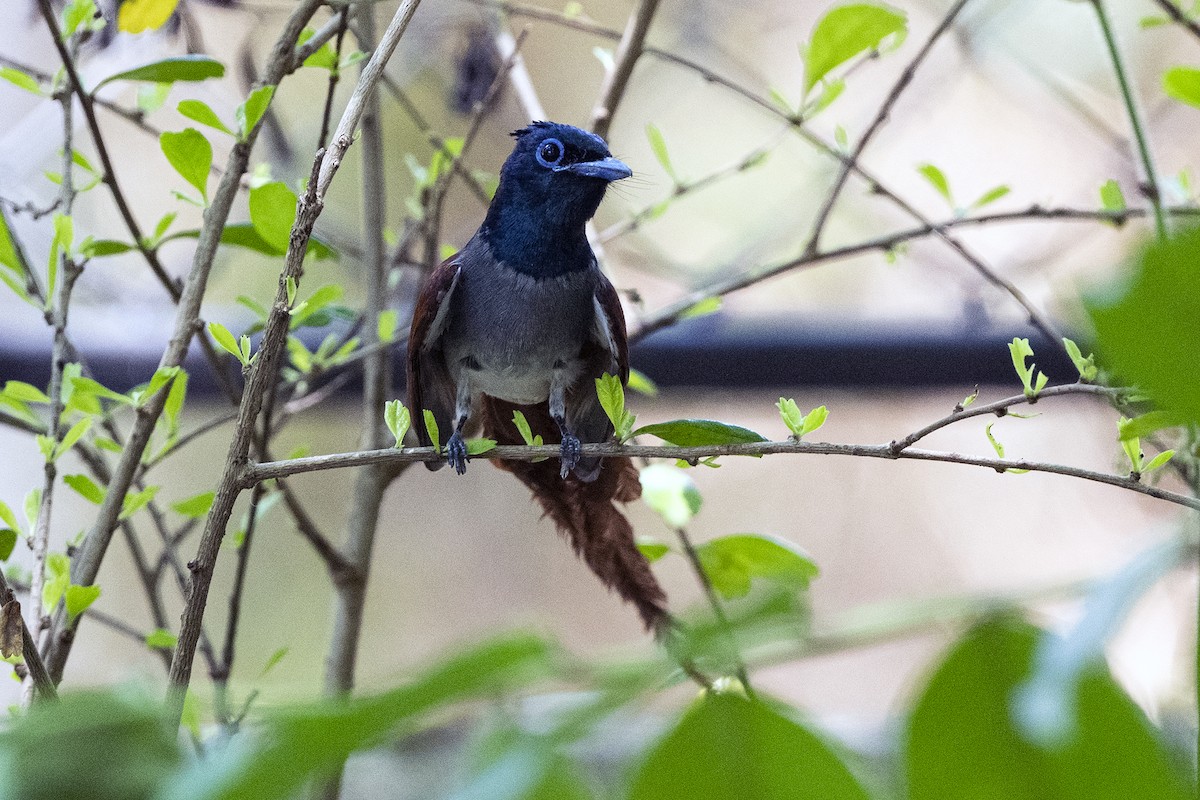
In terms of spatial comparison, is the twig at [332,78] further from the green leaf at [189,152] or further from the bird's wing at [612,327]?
the bird's wing at [612,327]

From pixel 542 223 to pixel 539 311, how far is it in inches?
3.6

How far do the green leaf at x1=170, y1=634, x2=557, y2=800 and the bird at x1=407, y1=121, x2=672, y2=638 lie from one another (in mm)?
698

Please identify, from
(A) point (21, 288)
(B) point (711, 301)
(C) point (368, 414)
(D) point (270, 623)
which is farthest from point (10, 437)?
(B) point (711, 301)

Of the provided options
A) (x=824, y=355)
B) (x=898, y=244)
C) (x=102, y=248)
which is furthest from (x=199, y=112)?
(x=824, y=355)

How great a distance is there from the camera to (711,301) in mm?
774

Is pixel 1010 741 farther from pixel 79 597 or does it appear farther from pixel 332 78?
pixel 332 78

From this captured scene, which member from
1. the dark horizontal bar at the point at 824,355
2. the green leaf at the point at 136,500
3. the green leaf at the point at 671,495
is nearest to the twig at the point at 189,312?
the green leaf at the point at 136,500

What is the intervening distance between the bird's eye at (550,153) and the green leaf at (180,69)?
44cm

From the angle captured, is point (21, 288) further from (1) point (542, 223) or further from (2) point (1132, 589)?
(2) point (1132, 589)

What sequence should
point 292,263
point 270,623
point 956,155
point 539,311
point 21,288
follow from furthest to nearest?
point 270,623 < point 956,155 < point 539,311 < point 21,288 < point 292,263

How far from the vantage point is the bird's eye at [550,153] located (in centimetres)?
95

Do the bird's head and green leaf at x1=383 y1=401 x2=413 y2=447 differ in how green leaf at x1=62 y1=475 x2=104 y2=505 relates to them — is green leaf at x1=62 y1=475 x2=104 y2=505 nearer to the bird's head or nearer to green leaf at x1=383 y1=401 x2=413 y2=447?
green leaf at x1=383 y1=401 x2=413 y2=447

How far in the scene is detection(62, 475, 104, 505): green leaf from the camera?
55 centimetres

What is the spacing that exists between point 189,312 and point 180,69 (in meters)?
0.12
